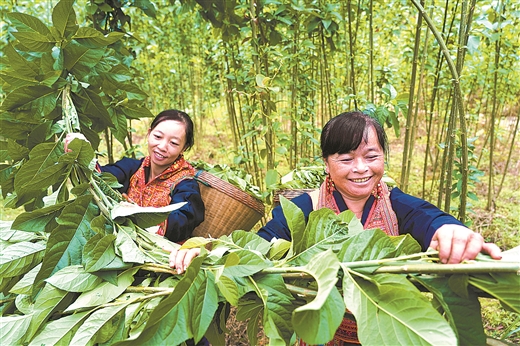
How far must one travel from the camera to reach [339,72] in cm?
325

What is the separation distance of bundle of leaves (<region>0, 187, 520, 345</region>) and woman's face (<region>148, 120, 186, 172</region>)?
2.15 ft

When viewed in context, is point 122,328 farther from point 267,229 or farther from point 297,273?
point 267,229

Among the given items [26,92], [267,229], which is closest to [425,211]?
[267,229]

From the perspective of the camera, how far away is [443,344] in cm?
42

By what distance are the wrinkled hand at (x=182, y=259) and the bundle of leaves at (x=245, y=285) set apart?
0.06ft

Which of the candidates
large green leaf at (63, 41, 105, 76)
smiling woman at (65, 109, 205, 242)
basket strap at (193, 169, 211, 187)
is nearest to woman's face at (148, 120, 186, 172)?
smiling woman at (65, 109, 205, 242)

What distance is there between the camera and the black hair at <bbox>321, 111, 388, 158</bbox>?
3.28ft

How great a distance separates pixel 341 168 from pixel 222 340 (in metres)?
0.52

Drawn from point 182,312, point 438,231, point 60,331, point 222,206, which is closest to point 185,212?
point 222,206

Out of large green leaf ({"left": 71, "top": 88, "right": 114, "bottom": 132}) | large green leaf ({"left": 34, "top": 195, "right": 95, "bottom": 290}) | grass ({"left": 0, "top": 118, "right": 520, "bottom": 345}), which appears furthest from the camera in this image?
grass ({"left": 0, "top": 118, "right": 520, "bottom": 345})

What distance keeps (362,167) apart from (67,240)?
0.70 meters

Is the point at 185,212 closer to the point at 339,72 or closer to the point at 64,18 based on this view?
the point at 64,18

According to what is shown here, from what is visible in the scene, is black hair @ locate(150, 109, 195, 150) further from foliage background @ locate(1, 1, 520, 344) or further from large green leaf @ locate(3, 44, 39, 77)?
large green leaf @ locate(3, 44, 39, 77)

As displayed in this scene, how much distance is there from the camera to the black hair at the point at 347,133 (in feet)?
3.28
